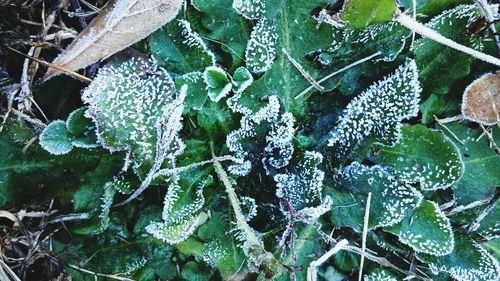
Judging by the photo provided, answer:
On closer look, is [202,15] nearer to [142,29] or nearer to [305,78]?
[142,29]

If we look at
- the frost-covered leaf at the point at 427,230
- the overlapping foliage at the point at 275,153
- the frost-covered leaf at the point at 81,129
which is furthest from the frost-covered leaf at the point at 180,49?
the frost-covered leaf at the point at 427,230

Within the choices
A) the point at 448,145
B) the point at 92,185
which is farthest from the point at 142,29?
the point at 448,145

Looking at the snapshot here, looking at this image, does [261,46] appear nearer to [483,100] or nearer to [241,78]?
[241,78]

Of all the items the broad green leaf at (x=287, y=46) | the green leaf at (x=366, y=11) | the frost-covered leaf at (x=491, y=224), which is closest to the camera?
the green leaf at (x=366, y=11)

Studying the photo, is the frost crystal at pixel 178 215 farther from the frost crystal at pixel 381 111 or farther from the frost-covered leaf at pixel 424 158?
the frost-covered leaf at pixel 424 158

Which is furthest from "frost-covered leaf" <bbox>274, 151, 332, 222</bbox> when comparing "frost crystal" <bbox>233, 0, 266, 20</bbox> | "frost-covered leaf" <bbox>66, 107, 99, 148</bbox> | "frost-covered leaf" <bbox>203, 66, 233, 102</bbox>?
"frost-covered leaf" <bbox>66, 107, 99, 148</bbox>

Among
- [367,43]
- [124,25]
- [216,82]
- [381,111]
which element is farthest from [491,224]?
[124,25]

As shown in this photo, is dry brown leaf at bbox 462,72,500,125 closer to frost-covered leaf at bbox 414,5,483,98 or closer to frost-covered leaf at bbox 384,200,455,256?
frost-covered leaf at bbox 414,5,483,98
